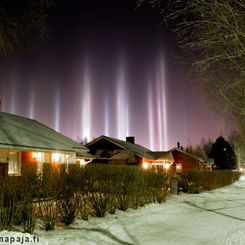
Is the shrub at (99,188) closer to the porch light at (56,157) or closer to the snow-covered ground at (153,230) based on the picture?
the snow-covered ground at (153,230)

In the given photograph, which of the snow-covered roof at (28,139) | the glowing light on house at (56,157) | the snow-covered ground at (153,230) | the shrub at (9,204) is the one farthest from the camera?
the glowing light on house at (56,157)

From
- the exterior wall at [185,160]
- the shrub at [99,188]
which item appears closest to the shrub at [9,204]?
the shrub at [99,188]

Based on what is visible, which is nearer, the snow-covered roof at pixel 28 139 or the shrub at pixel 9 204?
the shrub at pixel 9 204

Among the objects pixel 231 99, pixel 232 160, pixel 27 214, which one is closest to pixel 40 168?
pixel 27 214

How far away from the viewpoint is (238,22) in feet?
32.9

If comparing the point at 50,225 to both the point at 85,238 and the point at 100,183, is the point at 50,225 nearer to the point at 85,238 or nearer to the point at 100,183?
the point at 85,238

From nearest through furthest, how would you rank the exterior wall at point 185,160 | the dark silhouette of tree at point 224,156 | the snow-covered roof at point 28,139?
the snow-covered roof at point 28,139, the exterior wall at point 185,160, the dark silhouette of tree at point 224,156

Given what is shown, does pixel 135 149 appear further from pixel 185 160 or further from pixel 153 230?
pixel 153 230

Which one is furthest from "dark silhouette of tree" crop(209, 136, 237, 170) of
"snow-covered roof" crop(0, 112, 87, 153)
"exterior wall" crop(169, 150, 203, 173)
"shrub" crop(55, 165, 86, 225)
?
"shrub" crop(55, 165, 86, 225)

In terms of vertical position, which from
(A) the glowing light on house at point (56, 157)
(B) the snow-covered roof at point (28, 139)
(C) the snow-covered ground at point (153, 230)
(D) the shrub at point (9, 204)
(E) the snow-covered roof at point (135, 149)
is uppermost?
(E) the snow-covered roof at point (135, 149)

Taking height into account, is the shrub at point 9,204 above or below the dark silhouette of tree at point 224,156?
below

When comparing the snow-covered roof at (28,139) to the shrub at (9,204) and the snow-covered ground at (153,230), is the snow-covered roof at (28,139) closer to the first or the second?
the snow-covered ground at (153,230)

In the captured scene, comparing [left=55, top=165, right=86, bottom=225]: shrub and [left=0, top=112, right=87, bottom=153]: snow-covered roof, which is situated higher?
[left=0, top=112, right=87, bottom=153]: snow-covered roof

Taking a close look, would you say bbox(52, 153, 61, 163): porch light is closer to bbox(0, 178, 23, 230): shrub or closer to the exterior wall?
bbox(0, 178, 23, 230): shrub
